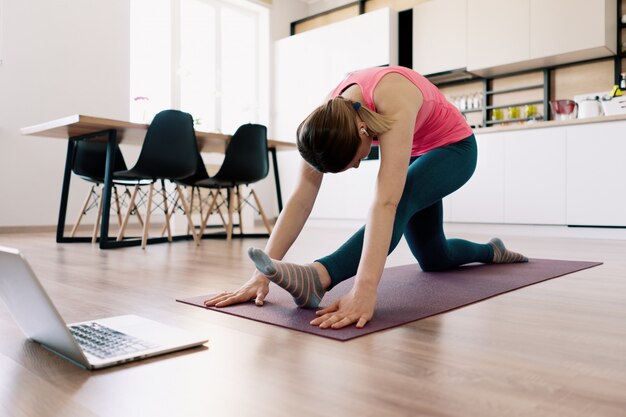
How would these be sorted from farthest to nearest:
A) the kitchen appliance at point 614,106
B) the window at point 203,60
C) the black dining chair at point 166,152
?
the window at point 203,60
the kitchen appliance at point 614,106
the black dining chair at point 166,152

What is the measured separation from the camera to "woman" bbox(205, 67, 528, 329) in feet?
3.84

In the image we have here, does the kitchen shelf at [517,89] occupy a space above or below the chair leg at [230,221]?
above

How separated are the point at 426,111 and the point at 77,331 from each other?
3.31 ft

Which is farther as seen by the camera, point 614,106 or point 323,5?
point 323,5

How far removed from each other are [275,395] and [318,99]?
5867mm

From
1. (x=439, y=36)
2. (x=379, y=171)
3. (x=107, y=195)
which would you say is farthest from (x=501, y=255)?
(x=439, y=36)

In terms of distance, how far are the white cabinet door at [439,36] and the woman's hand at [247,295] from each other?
14.9 feet

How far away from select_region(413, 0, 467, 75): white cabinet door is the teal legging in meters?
3.70

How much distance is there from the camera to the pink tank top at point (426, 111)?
4.34ft

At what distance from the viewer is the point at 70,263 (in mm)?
2420

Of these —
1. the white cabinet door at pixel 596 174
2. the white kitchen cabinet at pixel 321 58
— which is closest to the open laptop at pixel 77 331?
the white cabinet door at pixel 596 174

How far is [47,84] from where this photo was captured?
5062 mm

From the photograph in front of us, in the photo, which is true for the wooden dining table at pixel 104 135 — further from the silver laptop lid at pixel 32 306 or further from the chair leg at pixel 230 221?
the silver laptop lid at pixel 32 306

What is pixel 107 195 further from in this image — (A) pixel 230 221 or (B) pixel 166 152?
(A) pixel 230 221
